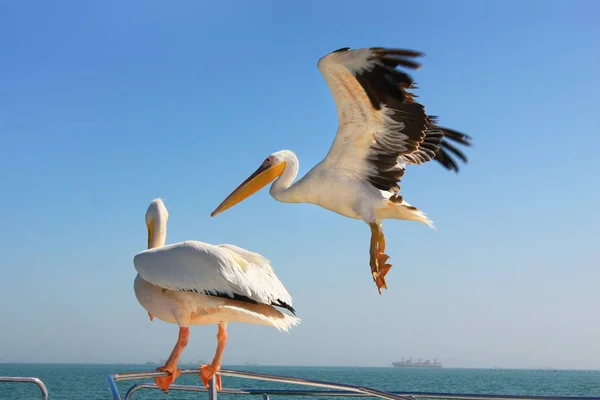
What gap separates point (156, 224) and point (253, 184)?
1.00 m

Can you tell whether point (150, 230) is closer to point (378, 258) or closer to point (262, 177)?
point (262, 177)

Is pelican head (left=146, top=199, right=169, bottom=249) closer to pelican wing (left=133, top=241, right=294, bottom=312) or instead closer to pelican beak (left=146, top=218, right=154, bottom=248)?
pelican beak (left=146, top=218, right=154, bottom=248)

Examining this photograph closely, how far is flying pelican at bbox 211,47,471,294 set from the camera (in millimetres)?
4875

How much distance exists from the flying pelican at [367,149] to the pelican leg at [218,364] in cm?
123

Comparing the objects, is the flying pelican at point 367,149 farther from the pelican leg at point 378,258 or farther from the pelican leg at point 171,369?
the pelican leg at point 171,369

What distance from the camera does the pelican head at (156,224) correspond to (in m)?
4.93

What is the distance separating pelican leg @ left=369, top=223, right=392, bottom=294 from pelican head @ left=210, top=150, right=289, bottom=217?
3.21ft

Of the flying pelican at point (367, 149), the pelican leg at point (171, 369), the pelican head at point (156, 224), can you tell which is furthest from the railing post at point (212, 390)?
the flying pelican at point (367, 149)

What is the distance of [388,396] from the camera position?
98.6 inches

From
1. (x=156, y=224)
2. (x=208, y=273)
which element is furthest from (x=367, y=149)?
(x=208, y=273)

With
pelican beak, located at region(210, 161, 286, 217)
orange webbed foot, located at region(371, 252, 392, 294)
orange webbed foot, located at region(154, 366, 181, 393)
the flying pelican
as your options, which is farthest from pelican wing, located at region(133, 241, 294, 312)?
pelican beak, located at region(210, 161, 286, 217)

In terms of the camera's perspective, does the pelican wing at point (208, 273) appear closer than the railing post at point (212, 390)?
No

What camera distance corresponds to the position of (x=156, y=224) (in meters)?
4.96

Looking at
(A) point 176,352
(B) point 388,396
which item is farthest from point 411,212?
(B) point 388,396
